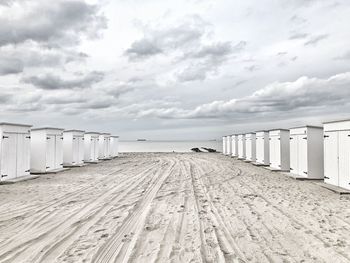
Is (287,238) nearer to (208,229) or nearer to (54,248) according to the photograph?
(208,229)

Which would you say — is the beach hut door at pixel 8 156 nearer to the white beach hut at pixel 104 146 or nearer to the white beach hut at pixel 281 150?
the white beach hut at pixel 281 150

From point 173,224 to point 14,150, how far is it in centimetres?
1052

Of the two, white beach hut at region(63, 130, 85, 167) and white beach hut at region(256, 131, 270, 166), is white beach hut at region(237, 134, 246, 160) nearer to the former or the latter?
white beach hut at region(256, 131, 270, 166)

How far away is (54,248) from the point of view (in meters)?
5.66

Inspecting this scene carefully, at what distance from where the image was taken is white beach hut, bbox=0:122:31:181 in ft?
46.4

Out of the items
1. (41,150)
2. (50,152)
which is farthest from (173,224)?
(50,152)

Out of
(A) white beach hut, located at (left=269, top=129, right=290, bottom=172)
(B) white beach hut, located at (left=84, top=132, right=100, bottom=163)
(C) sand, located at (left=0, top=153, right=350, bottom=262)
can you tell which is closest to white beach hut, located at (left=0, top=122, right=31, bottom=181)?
(C) sand, located at (left=0, top=153, right=350, bottom=262)

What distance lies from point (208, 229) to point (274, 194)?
5150mm

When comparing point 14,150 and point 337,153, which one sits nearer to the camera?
point 337,153

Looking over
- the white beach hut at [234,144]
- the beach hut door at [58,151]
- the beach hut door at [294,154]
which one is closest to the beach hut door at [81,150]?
the beach hut door at [58,151]

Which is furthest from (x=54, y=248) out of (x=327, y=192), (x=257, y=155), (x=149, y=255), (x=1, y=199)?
(x=257, y=155)

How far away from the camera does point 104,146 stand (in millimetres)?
31297

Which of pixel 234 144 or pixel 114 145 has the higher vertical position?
pixel 234 144

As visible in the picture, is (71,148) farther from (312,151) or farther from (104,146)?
(312,151)
